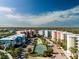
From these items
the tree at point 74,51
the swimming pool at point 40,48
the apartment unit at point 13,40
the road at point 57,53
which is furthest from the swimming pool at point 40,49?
the tree at point 74,51

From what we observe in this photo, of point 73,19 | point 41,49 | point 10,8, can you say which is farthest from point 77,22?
point 10,8

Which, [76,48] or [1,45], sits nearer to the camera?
[1,45]

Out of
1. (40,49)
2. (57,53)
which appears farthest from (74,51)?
(40,49)

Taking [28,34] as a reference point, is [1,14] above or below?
above

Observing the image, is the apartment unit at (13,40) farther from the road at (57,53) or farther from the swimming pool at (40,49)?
the road at (57,53)

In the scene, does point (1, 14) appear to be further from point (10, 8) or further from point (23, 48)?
point (23, 48)

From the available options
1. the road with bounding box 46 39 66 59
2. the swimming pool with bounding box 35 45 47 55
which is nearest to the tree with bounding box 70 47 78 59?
the road with bounding box 46 39 66 59

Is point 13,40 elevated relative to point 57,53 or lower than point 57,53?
elevated

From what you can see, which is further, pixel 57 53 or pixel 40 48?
pixel 40 48

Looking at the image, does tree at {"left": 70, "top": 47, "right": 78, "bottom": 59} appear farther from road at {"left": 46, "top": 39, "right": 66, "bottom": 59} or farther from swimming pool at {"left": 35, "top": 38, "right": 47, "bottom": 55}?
swimming pool at {"left": 35, "top": 38, "right": 47, "bottom": 55}

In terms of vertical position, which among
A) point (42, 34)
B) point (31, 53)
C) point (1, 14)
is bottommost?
point (31, 53)

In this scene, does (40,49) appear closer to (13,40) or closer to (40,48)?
(40,48)
